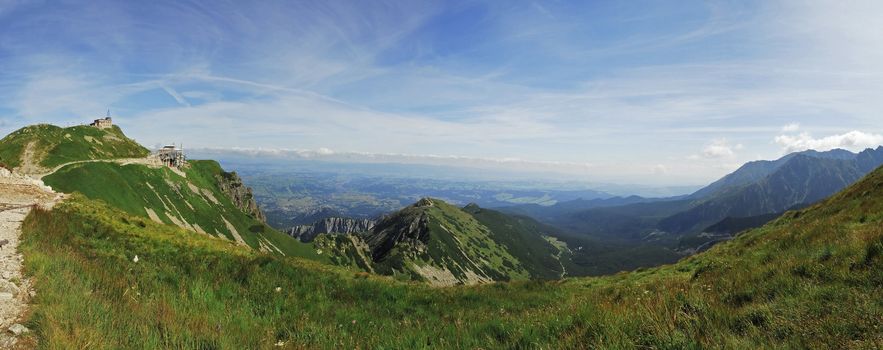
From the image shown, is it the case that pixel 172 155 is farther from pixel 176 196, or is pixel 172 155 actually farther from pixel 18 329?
pixel 18 329

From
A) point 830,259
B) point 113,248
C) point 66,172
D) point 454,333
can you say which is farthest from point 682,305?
point 66,172

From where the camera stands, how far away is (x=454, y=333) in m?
8.00

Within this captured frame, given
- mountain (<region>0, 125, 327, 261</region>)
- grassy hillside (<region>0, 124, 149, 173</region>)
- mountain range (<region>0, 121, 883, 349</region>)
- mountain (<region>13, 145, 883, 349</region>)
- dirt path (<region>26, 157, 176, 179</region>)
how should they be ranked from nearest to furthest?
1. mountain (<region>13, 145, 883, 349</region>)
2. mountain range (<region>0, 121, 883, 349</region>)
3. dirt path (<region>26, 157, 176, 179</region>)
4. mountain (<region>0, 125, 327, 261</region>)
5. grassy hillside (<region>0, 124, 149, 173</region>)

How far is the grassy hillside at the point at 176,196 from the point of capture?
80.1m

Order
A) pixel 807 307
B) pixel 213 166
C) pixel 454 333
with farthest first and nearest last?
1. pixel 213 166
2. pixel 454 333
3. pixel 807 307

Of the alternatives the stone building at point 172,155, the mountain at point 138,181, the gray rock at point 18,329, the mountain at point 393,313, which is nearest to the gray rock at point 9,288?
the mountain at point 393,313

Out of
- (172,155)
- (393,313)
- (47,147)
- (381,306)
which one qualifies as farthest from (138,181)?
(393,313)

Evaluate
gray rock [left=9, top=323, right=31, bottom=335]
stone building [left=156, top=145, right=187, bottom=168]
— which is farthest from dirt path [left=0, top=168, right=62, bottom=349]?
stone building [left=156, top=145, right=187, bottom=168]

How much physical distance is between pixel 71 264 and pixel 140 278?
67.2 inches

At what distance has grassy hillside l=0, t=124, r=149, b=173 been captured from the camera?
85.0 m

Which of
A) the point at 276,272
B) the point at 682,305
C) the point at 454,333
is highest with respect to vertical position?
the point at 682,305

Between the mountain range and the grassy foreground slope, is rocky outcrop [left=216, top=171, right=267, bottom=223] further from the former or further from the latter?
the grassy foreground slope

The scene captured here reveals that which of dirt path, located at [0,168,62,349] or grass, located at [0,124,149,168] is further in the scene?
grass, located at [0,124,149,168]

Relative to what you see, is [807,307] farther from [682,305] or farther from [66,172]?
[66,172]
